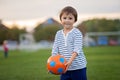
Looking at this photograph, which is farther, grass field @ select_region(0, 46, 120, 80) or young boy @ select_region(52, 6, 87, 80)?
grass field @ select_region(0, 46, 120, 80)

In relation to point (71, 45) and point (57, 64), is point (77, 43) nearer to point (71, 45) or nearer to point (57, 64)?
point (71, 45)

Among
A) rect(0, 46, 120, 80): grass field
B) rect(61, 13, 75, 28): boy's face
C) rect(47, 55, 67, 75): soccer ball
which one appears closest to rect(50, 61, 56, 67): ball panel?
rect(47, 55, 67, 75): soccer ball

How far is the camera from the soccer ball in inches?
156

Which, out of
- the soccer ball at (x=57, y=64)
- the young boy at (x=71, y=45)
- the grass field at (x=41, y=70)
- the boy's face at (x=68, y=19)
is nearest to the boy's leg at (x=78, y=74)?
the young boy at (x=71, y=45)

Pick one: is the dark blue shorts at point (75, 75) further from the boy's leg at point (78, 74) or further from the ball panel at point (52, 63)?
the ball panel at point (52, 63)

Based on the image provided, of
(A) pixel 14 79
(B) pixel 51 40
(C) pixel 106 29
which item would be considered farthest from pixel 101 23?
(A) pixel 14 79

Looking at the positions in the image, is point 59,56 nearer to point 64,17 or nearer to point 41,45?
point 64,17

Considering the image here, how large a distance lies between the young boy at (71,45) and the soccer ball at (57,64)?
0.09 m

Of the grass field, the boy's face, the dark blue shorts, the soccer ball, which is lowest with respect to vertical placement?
the grass field

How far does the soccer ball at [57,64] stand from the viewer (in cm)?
396

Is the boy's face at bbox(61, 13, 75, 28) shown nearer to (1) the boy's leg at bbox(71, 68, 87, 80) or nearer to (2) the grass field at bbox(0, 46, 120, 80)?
(1) the boy's leg at bbox(71, 68, 87, 80)

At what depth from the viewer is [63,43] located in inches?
162

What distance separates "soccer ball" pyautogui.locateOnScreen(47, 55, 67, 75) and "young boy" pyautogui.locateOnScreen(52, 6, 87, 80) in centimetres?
9

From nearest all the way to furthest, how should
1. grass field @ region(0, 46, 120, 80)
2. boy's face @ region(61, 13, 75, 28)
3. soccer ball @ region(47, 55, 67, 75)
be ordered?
soccer ball @ region(47, 55, 67, 75) → boy's face @ region(61, 13, 75, 28) → grass field @ region(0, 46, 120, 80)
